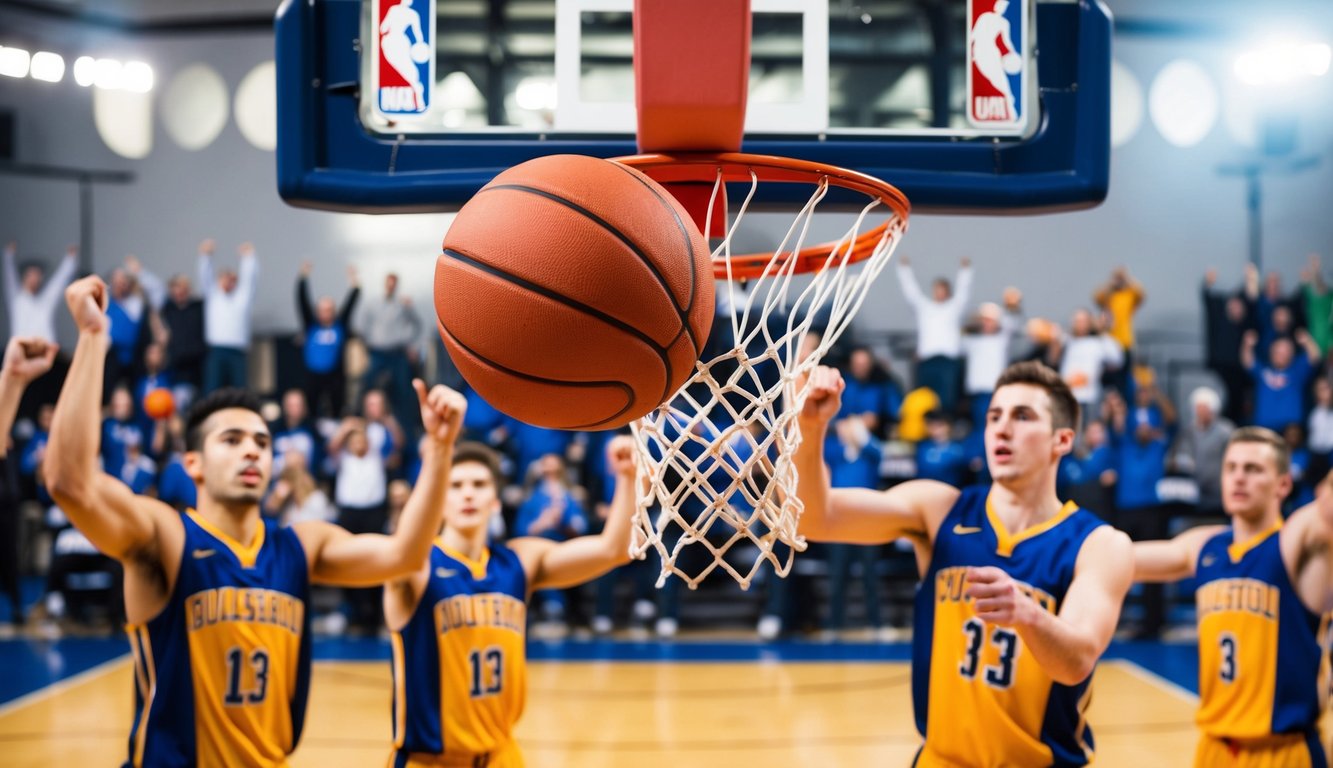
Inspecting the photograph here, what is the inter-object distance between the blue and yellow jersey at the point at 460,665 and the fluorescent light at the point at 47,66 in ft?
34.4

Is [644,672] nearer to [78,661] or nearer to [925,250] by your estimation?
[78,661]

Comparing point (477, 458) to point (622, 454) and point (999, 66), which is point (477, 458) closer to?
point (622, 454)

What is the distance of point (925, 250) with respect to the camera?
523 inches

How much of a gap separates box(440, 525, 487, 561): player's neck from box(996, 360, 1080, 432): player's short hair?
1.98 m

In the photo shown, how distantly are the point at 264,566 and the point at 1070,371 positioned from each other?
8.53 m

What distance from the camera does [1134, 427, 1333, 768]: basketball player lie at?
166 inches

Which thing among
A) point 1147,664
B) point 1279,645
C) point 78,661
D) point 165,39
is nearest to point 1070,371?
point 1147,664

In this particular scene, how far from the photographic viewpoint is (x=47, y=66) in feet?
41.2

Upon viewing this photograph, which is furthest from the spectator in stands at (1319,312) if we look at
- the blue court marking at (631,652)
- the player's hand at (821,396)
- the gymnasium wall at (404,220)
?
the player's hand at (821,396)

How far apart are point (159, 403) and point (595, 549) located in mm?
7127

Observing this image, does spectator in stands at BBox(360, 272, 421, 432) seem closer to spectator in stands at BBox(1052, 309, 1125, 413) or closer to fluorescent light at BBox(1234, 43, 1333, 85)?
spectator in stands at BBox(1052, 309, 1125, 413)

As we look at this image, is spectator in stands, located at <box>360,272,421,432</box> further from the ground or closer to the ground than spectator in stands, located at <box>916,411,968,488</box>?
further from the ground

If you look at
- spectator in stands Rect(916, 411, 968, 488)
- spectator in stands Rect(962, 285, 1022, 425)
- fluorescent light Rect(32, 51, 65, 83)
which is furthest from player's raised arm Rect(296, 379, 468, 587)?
fluorescent light Rect(32, 51, 65, 83)

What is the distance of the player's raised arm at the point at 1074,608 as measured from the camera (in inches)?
99.1
